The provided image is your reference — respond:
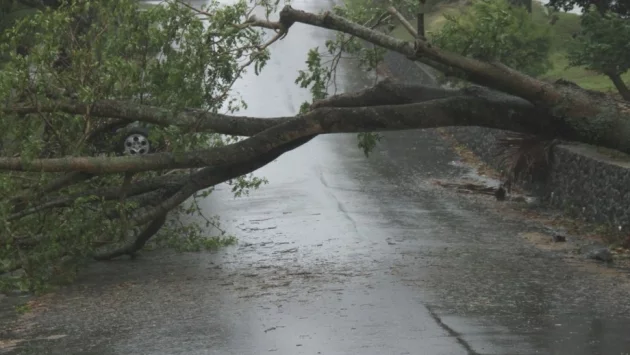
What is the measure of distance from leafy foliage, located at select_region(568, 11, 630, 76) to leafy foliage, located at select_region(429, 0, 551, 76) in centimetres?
123

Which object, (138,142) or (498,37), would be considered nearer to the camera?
(498,37)

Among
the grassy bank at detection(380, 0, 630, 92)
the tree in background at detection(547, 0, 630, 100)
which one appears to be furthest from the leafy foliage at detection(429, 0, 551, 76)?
the tree in background at detection(547, 0, 630, 100)

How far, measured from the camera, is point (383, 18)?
13.3 metres

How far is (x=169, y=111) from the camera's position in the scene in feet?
41.0

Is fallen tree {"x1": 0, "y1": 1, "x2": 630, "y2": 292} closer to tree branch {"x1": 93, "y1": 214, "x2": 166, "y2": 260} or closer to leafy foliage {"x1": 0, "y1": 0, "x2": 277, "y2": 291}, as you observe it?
leafy foliage {"x1": 0, "y1": 0, "x2": 277, "y2": 291}

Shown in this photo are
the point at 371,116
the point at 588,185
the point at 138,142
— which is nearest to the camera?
the point at 371,116

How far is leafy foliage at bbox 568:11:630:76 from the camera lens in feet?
57.9

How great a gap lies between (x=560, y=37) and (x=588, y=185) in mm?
13416

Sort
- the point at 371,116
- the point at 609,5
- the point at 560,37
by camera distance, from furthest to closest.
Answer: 1. the point at 560,37
2. the point at 609,5
3. the point at 371,116

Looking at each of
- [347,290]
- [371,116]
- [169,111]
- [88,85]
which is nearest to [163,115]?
[169,111]

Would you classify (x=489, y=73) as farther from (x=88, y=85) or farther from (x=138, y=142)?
(x=138, y=142)

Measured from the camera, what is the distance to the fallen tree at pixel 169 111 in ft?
38.2

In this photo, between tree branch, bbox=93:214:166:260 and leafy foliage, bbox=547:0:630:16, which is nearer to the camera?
tree branch, bbox=93:214:166:260

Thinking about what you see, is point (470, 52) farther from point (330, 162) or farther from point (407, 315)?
point (330, 162)
